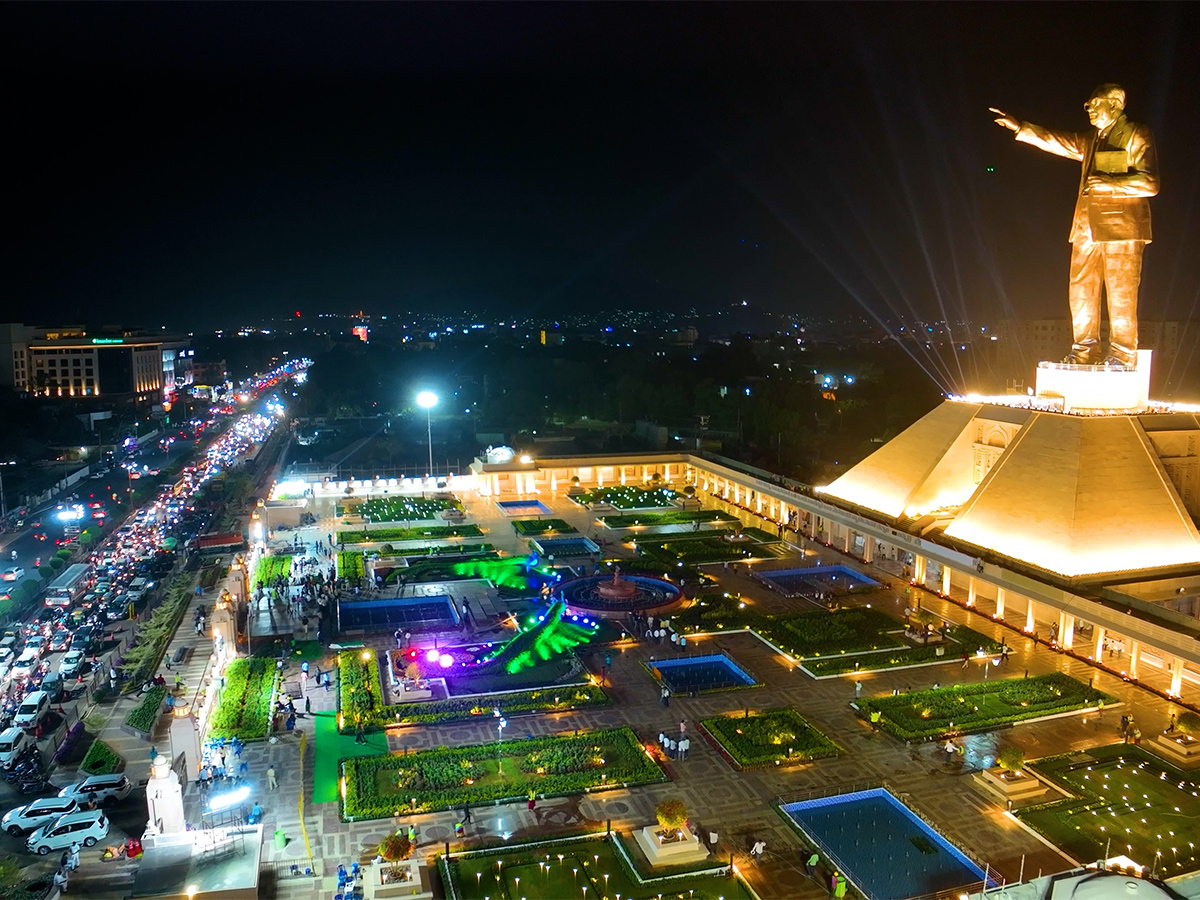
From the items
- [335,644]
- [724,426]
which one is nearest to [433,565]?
[335,644]

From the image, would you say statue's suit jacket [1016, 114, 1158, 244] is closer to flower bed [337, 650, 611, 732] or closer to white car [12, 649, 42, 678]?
flower bed [337, 650, 611, 732]

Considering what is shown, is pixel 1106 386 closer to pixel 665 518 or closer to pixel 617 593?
pixel 617 593

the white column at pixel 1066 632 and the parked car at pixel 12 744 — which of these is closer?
the parked car at pixel 12 744

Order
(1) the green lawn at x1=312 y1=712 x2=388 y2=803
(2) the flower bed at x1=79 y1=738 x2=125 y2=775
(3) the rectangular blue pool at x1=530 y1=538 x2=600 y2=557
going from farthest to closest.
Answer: (3) the rectangular blue pool at x1=530 y1=538 x2=600 y2=557, (2) the flower bed at x1=79 y1=738 x2=125 y2=775, (1) the green lawn at x1=312 y1=712 x2=388 y2=803

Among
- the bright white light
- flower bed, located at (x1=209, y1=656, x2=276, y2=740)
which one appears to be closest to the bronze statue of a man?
flower bed, located at (x1=209, y1=656, x2=276, y2=740)

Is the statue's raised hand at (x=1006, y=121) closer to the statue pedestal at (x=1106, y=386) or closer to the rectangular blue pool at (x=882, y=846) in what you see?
the statue pedestal at (x=1106, y=386)

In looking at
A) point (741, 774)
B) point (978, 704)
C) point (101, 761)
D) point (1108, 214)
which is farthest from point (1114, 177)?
point (101, 761)

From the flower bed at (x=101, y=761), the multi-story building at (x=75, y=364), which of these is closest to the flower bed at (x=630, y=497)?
the flower bed at (x=101, y=761)
